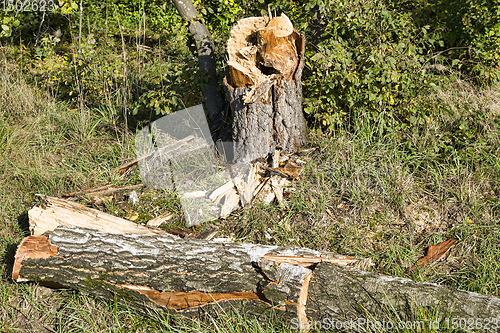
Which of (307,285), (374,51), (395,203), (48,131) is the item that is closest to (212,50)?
(374,51)

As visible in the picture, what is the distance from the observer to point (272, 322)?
185cm

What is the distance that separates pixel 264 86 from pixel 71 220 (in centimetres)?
188

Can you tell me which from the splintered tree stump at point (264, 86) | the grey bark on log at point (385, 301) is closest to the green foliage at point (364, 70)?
the splintered tree stump at point (264, 86)

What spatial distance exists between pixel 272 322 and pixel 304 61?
2378mm

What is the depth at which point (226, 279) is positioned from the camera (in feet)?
6.45

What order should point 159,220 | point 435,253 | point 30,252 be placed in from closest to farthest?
point 30,252 < point 435,253 < point 159,220

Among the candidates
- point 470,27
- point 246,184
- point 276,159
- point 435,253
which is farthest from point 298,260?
point 470,27

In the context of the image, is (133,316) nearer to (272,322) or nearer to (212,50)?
(272,322)

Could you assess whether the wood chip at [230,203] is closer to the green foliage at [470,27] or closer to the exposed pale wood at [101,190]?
the exposed pale wood at [101,190]

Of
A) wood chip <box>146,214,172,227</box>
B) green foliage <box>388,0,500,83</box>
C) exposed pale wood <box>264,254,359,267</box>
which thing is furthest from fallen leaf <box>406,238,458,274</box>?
green foliage <box>388,0,500,83</box>

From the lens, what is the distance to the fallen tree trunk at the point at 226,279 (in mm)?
1769

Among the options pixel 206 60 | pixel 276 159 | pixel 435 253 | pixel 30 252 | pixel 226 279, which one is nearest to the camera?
pixel 226 279

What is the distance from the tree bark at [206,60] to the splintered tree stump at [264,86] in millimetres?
551

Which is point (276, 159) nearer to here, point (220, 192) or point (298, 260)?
point (220, 192)
